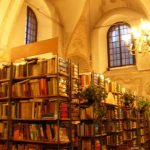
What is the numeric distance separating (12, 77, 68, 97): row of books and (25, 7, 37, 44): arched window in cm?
521

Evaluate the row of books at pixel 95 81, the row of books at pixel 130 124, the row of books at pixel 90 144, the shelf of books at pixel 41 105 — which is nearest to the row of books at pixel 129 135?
the row of books at pixel 130 124

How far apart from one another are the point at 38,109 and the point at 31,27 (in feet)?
21.3

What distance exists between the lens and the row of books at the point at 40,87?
516 centimetres

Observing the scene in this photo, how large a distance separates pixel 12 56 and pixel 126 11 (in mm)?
7506

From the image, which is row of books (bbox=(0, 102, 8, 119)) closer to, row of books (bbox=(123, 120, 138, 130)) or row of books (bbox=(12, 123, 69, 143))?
row of books (bbox=(12, 123, 69, 143))

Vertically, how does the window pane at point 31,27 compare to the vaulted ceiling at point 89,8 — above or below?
below

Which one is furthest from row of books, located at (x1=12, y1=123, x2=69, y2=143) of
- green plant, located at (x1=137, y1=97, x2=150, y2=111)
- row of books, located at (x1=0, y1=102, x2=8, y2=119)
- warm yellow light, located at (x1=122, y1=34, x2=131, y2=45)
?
warm yellow light, located at (x1=122, y1=34, x2=131, y2=45)

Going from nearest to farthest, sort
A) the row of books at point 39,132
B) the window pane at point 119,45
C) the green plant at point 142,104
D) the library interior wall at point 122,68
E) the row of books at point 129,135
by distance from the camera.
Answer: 1. the row of books at point 39,132
2. the row of books at point 129,135
3. the green plant at point 142,104
4. the library interior wall at point 122,68
5. the window pane at point 119,45

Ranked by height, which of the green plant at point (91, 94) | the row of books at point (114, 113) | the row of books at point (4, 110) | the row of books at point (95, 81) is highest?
the row of books at point (95, 81)

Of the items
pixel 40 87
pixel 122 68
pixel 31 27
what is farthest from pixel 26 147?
pixel 122 68

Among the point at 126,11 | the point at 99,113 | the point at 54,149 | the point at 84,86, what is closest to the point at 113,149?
the point at 99,113

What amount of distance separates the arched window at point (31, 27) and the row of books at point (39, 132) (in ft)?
18.8

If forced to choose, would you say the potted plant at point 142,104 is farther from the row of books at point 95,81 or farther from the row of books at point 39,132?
the row of books at point 39,132

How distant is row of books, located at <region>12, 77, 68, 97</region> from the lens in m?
5.16
